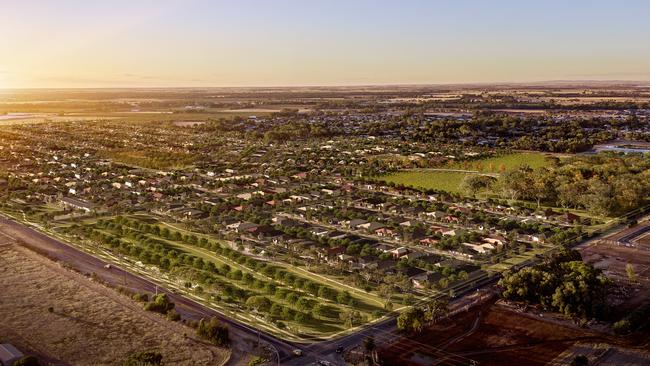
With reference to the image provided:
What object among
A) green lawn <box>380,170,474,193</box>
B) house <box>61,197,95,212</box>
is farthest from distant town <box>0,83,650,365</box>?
green lawn <box>380,170,474,193</box>

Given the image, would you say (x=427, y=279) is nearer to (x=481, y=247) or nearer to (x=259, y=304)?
(x=481, y=247)

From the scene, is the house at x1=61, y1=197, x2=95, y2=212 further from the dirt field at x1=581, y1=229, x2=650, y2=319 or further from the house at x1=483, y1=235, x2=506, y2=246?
the dirt field at x1=581, y1=229, x2=650, y2=319

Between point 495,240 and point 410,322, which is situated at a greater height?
point 495,240

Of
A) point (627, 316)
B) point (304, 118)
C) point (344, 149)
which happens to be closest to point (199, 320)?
point (627, 316)

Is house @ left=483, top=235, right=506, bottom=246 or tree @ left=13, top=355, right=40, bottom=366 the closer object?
tree @ left=13, top=355, right=40, bottom=366

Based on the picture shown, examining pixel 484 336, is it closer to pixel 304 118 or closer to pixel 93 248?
pixel 93 248

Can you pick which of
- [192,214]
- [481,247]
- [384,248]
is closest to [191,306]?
[384,248]
